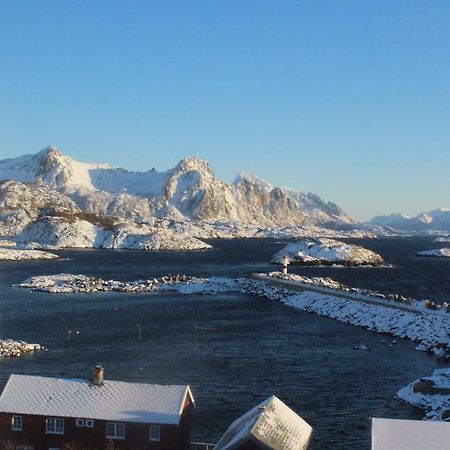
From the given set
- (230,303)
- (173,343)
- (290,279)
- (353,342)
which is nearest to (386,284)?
(290,279)

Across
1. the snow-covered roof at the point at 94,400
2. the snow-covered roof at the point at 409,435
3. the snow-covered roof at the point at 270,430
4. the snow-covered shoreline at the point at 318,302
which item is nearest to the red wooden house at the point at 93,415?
the snow-covered roof at the point at 94,400

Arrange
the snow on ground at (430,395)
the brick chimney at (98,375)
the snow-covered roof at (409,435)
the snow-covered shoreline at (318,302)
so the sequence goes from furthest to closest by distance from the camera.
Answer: the snow-covered shoreline at (318,302), the snow on ground at (430,395), the brick chimney at (98,375), the snow-covered roof at (409,435)

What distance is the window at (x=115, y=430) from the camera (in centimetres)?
2514

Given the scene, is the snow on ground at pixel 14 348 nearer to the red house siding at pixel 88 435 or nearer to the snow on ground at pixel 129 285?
the red house siding at pixel 88 435

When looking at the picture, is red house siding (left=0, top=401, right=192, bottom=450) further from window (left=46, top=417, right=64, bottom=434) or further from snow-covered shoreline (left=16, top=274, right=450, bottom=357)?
snow-covered shoreline (left=16, top=274, right=450, bottom=357)

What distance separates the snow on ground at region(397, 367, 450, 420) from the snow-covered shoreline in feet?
35.2

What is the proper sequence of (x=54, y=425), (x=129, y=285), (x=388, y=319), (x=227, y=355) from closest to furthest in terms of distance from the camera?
(x=54, y=425), (x=227, y=355), (x=388, y=319), (x=129, y=285)

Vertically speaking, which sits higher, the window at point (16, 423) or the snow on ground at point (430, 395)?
the window at point (16, 423)

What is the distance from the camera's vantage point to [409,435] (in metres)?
20.6

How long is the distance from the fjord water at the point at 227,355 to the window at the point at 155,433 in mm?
4812

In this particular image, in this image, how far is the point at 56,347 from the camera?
47.3m

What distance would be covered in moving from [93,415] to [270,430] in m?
6.43

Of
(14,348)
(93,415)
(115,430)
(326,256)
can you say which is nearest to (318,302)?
(14,348)

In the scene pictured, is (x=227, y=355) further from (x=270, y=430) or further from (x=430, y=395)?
(x=270, y=430)
